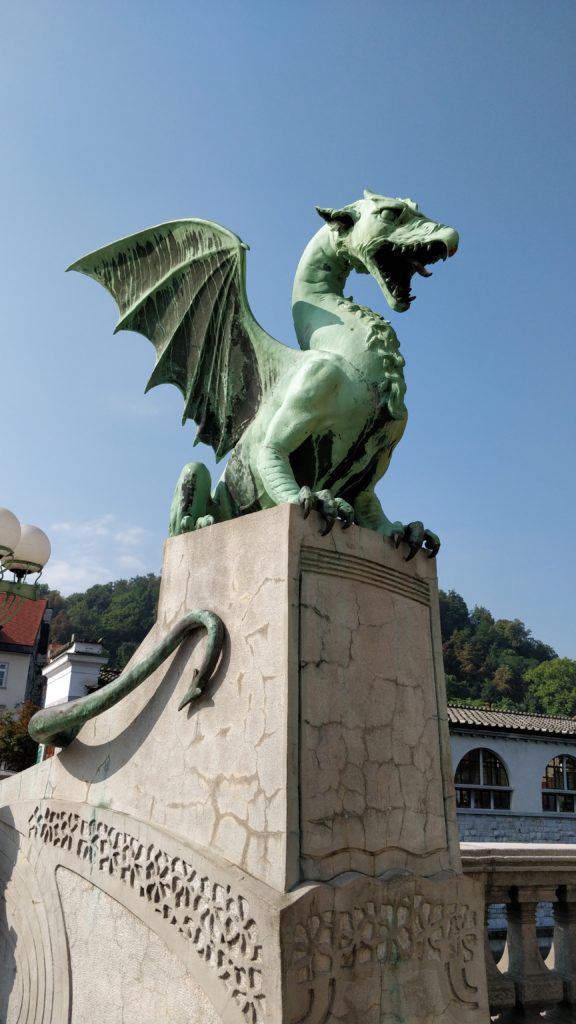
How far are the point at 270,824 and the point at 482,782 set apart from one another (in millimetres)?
18813

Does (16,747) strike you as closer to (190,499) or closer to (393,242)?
(190,499)

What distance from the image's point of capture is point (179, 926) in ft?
9.59

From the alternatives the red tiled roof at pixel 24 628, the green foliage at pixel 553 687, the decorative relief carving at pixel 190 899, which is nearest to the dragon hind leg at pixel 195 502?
the decorative relief carving at pixel 190 899

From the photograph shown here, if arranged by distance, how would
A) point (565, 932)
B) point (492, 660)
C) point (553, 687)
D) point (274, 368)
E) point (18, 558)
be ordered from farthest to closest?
point (492, 660) → point (553, 687) → point (18, 558) → point (274, 368) → point (565, 932)

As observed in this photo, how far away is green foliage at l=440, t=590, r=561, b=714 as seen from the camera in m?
67.0

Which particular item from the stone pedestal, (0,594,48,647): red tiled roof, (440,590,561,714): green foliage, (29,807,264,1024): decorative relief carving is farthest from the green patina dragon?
(440,590,561,714): green foliage

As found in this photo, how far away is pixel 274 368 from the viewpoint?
14.0 feet

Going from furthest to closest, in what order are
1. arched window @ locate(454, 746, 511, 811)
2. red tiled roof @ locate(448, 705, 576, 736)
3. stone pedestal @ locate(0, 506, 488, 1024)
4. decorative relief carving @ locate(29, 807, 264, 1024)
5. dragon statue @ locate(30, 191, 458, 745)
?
red tiled roof @ locate(448, 705, 576, 736) → arched window @ locate(454, 746, 511, 811) → dragon statue @ locate(30, 191, 458, 745) → stone pedestal @ locate(0, 506, 488, 1024) → decorative relief carving @ locate(29, 807, 264, 1024)

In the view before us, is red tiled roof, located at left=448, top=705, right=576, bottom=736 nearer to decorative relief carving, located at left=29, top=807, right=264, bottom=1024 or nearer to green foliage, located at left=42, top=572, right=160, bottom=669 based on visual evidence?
decorative relief carving, located at left=29, top=807, right=264, bottom=1024

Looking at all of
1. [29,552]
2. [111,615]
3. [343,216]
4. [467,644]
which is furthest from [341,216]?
[467,644]

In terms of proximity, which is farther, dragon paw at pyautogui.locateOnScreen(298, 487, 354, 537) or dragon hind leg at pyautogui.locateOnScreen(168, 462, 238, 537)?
dragon hind leg at pyautogui.locateOnScreen(168, 462, 238, 537)

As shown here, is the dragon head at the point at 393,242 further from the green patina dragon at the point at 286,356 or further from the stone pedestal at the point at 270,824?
the stone pedestal at the point at 270,824

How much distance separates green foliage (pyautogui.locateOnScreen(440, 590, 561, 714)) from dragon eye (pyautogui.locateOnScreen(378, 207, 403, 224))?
54557 mm

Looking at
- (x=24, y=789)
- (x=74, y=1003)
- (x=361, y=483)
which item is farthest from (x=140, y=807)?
(x=361, y=483)
